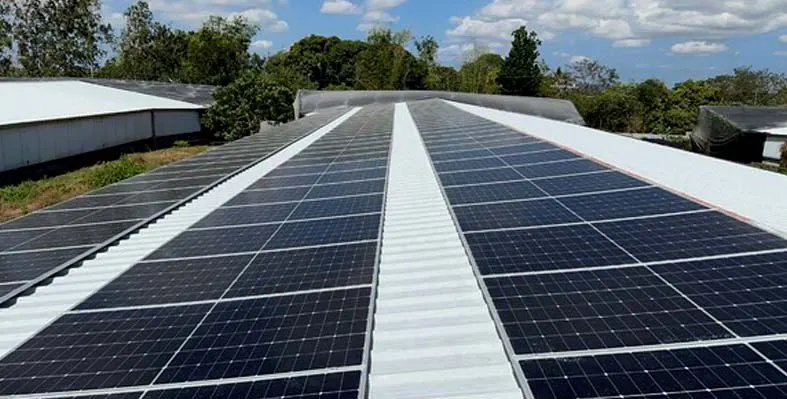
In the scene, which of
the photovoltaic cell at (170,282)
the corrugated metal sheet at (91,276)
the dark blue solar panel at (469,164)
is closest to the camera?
the corrugated metal sheet at (91,276)

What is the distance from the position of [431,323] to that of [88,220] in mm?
7472

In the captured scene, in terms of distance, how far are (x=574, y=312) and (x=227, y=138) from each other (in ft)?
134

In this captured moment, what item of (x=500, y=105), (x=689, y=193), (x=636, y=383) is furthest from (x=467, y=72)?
(x=636, y=383)

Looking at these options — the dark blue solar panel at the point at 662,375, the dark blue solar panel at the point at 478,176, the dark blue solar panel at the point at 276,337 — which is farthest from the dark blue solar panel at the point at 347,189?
the dark blue solar panel at the point at 662,375

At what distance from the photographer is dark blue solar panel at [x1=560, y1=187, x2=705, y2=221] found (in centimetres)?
703

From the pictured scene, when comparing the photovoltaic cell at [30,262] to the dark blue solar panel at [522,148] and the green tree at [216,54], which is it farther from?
the green tree at [216,54]

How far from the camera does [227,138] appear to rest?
→ 42.3 metres

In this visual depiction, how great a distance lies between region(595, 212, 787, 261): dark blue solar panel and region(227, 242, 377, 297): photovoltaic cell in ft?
9.49

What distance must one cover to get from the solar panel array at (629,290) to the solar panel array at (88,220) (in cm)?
553

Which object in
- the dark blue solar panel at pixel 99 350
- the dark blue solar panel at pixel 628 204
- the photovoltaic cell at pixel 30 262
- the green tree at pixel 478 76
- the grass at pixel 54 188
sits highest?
the green tree at pixel 478 76

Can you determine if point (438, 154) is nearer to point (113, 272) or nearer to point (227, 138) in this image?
point (113, 272)

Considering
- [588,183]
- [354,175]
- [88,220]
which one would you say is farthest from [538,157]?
[88,220]

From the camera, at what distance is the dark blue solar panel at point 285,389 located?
12.0 ft

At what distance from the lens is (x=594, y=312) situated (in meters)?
4.44
